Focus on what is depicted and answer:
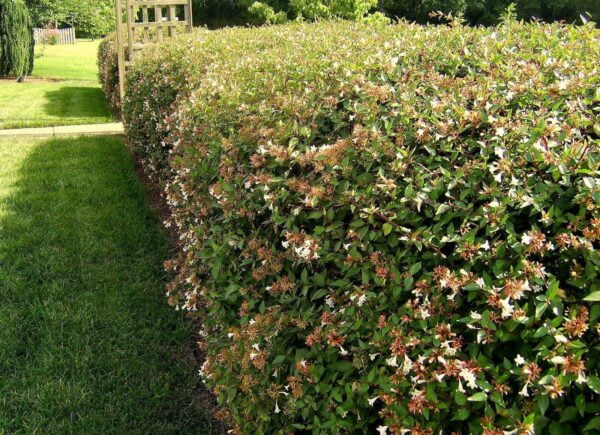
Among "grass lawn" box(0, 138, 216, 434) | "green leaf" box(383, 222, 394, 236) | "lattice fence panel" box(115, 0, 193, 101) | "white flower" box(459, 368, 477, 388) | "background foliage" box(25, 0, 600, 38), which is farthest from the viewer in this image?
"background foliage" box(25, 0, 600, 38)

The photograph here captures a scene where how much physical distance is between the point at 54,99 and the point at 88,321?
11013mm

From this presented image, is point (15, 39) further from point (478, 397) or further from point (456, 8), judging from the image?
point (456, 8)

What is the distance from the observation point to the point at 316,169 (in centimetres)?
193

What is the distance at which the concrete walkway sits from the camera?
918 cm

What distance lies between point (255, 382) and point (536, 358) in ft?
3.58

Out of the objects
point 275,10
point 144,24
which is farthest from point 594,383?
point 275,10

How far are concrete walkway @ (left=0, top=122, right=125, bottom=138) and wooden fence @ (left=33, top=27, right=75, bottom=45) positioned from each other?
20.9m

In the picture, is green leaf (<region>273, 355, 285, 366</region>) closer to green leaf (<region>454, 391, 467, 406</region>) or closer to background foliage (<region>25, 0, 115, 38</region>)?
green leaf (<region>454, 391, 467, 406</region>)

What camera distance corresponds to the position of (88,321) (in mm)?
3648

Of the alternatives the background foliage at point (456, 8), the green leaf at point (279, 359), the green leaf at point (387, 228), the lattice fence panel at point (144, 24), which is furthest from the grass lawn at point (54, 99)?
the background foliage at point (456, 8)

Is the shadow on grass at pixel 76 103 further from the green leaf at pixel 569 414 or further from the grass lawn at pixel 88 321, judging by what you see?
the green leaf at pixel 569 414

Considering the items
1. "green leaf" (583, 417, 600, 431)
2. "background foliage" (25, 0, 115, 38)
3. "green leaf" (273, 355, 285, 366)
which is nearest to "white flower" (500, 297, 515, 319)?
"green leaf" (583, 417, 600, 431)

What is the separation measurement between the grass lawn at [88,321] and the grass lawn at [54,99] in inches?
187

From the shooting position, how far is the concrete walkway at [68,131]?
9.18 m
